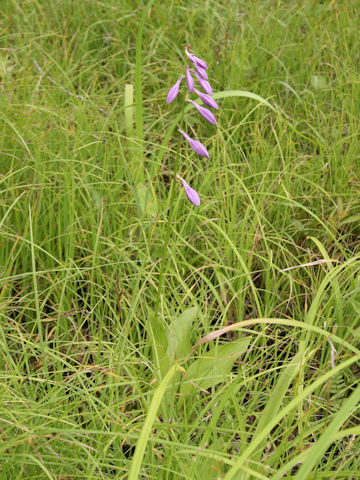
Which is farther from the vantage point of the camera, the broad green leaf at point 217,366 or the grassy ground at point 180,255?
the broad green leaf at point 217,366

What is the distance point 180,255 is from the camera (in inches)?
82.7

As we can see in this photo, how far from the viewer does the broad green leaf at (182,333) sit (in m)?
1.73

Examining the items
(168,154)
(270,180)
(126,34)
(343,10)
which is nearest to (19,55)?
(126,34)

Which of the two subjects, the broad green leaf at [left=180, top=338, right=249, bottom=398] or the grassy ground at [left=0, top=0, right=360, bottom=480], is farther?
the broad green leaf at [left=180, top=338, right=249, bottom=398]

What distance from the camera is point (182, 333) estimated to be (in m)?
1.73

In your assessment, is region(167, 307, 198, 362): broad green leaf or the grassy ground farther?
region(167, 307, 198, 362): broad green leaf

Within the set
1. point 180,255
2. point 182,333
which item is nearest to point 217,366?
point 182,333

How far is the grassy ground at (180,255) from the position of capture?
143cm

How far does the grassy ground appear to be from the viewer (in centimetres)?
143

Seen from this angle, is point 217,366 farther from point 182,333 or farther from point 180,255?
point 180,255

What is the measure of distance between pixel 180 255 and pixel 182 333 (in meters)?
0.43

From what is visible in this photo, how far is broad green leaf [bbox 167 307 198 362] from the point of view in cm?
173

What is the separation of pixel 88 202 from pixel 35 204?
0.20m

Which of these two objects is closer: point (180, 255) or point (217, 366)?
point (217, 366)
